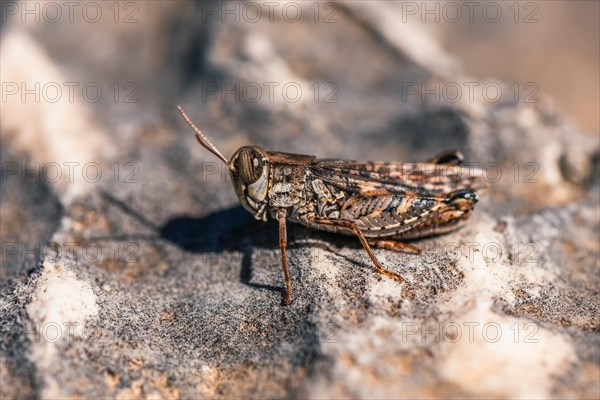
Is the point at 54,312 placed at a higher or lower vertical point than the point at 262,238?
lower

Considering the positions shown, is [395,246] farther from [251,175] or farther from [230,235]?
[230,235]

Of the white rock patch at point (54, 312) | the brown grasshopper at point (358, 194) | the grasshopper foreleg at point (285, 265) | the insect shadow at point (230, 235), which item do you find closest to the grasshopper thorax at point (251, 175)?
the brown grasshopper at point (358, 194)

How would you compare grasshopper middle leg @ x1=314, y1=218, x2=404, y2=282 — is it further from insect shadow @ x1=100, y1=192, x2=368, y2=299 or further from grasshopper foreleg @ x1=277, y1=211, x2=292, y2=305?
grasshopper foreleg @ x1=277, y1=211, x2=292, y2=305

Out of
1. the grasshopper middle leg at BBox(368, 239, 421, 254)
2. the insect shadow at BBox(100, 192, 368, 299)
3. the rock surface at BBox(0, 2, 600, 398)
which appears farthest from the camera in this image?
the insect shadow at BBox(100, 192, 368, 299)

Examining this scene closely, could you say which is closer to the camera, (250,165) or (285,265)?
(285,265)

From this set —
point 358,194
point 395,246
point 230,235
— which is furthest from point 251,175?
point 395,246

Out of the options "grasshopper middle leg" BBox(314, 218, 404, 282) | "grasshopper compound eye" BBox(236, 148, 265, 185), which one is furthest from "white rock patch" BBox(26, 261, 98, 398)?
"grasshopper middle leg" BBox(314, 218, 404, 282)

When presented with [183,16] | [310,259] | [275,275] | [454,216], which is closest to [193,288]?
[275,275]
